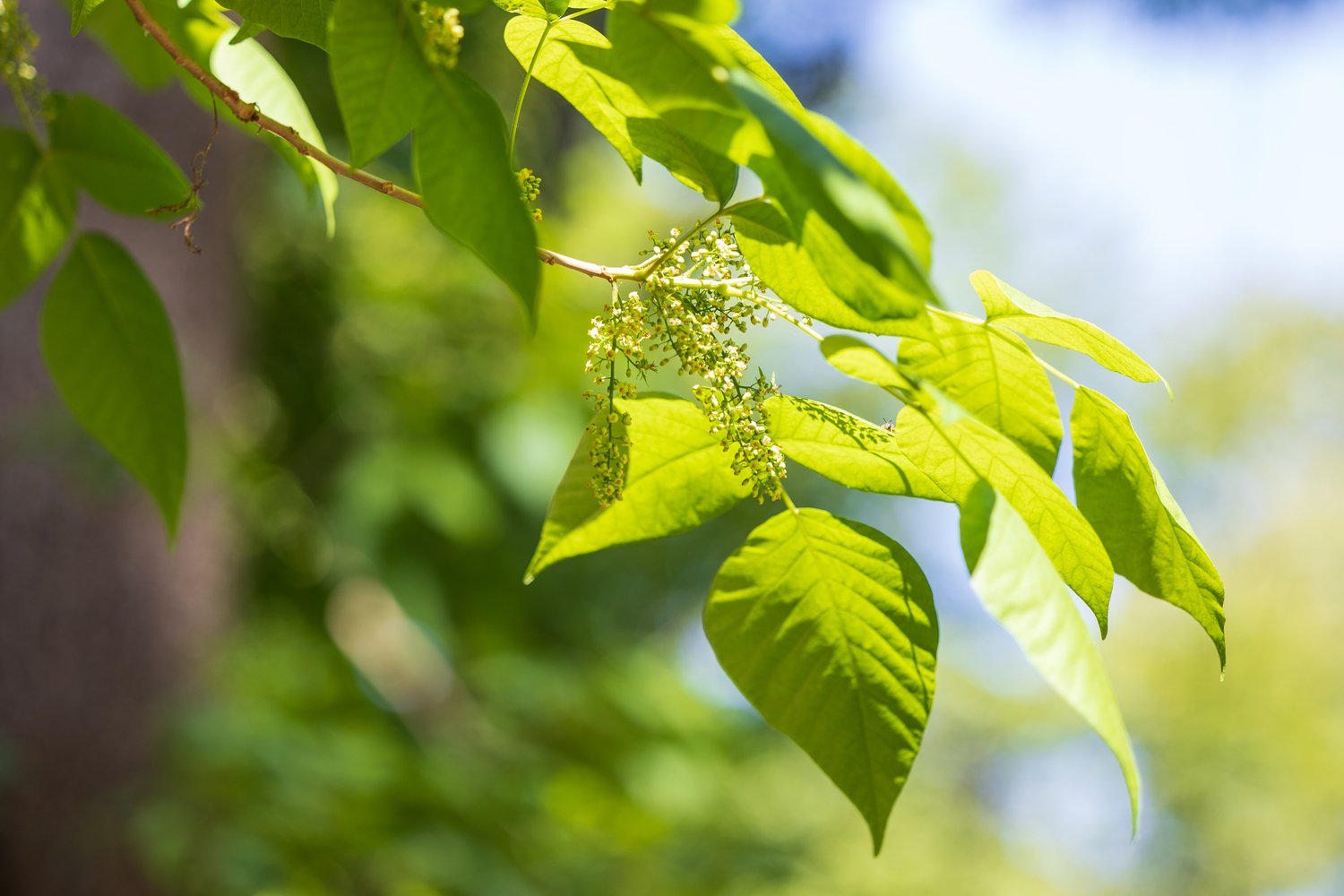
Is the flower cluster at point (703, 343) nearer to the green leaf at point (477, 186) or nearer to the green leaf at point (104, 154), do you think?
the green leaf at point (477, 186)

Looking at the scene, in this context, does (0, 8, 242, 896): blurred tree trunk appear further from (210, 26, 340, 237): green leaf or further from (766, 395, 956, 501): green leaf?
(766, 395, 956, 501): green leaf

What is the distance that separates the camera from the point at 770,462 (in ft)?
0.94

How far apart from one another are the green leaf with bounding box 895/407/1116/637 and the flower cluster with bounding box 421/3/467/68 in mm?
134

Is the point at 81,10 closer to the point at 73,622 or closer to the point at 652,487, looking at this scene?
the point at 652,487

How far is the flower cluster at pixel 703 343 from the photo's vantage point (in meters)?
0.28

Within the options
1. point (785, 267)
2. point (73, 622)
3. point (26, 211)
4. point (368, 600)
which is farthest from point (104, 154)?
point (368, 600)

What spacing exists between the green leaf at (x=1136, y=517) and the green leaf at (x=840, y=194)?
12cm

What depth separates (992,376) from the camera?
0.28 metres

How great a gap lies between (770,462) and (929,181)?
22.0ft

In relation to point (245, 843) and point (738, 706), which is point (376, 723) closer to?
point (245, 843)

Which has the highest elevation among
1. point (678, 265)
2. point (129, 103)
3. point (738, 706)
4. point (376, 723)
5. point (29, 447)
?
point (678, 265)

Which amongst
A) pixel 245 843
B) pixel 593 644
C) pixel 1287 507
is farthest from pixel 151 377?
pixel 1287 507

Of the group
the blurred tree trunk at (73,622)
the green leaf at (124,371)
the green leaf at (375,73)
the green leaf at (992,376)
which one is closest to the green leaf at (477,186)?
the green leaf at (375,73)

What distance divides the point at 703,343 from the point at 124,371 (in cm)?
24
